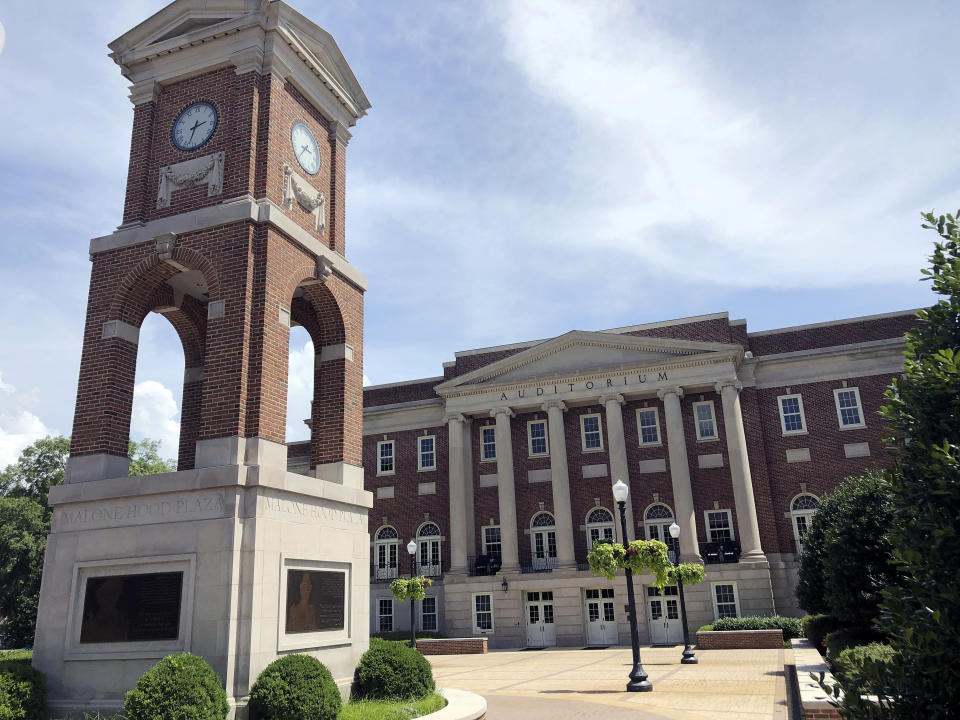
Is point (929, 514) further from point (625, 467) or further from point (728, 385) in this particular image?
point (728, 385)

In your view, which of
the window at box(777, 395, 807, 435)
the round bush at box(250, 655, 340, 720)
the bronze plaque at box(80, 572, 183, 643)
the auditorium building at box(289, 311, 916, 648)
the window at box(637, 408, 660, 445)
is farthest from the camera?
the window at box(637, 408, 660, 445)

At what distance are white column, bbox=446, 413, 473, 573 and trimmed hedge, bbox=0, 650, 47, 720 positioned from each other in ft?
103

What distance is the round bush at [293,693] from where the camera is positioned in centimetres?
1044

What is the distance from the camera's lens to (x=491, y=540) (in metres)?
42.8

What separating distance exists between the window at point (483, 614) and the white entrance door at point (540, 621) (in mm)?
2135

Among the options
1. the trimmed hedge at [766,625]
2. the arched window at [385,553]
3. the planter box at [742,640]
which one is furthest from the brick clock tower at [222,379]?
the arched window at [385,553]

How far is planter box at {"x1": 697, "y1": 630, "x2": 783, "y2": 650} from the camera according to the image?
1150 inches

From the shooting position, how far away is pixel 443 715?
11250 mm

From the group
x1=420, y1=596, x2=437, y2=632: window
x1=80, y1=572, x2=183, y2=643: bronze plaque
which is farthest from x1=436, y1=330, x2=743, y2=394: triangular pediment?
x1=80, y1=572, x2=183, y2=643: bronze plaque

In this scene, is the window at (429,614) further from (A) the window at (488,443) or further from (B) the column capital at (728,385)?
(B) the column capital at (728,385)

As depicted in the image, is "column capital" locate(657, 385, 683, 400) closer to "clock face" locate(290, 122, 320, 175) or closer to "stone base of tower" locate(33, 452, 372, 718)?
"clock face" locate(290, 122, 320, 175)

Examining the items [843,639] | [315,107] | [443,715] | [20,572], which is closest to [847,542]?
[843,639]

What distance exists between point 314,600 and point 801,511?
32430mm

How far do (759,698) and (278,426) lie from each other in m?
12.1
